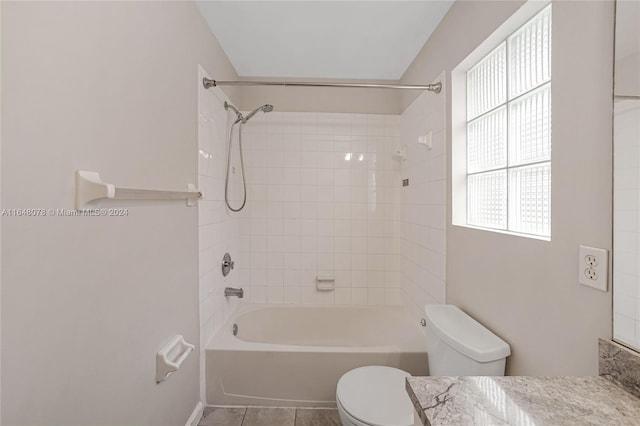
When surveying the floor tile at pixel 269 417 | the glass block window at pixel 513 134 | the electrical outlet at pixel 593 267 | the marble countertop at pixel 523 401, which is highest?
the glass block window at pixel 513 134

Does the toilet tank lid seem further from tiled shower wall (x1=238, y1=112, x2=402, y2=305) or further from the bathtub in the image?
tiled shower wall (x1=238, y1=112, x2=402, y2=305)

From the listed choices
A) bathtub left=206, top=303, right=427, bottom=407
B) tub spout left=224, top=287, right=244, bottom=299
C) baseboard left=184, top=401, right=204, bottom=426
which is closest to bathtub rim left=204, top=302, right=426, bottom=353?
bathtub left=206, top=303, right=427, bottom=407

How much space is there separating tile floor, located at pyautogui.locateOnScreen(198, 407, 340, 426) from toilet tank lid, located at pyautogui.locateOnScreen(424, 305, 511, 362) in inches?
35.3

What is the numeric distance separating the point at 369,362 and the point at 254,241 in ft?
4.61

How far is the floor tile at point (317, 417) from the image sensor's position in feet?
5.53

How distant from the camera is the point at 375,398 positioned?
1322 mm

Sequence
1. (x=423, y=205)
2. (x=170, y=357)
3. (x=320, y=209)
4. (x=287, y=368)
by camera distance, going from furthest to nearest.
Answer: (x=320, y=209), (x=423, y=205), (x=287, y=368), (x=170, y=357)

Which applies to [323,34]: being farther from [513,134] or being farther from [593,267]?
[593,267]

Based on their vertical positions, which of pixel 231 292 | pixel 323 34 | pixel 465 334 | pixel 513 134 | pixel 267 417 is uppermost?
pixel 323 34

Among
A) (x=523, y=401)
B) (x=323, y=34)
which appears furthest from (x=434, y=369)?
(x=323, y=34)

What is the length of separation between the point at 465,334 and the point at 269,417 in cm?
126

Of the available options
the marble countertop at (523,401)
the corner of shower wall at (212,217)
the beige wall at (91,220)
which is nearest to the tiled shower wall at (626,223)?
the marble countertop at (523,401)

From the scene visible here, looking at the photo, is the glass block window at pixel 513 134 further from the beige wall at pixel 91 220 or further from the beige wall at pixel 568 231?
the beige wall at pixel 91 220

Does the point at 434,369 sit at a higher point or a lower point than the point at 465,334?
lower
